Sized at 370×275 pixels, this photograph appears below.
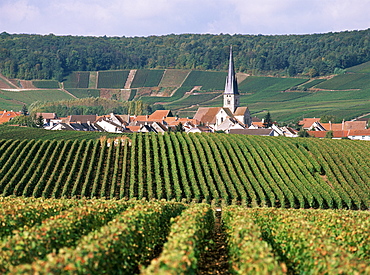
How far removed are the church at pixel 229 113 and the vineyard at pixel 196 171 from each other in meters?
74.6

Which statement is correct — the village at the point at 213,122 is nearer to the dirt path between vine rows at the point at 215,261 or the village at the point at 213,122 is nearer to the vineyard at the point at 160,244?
the dirt path between vine rows at the point at 215,261

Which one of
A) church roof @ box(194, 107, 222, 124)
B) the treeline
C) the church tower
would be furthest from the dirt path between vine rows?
the treeline

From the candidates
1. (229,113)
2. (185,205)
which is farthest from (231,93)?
(185,205)

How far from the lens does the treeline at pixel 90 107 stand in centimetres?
15450

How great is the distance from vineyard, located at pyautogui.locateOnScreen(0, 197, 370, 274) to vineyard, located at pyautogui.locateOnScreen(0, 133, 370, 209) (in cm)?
1500

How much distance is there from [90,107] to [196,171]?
13581 centimetres

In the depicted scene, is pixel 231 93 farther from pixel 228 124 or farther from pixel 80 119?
pixel 80 119

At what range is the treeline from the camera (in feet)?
507

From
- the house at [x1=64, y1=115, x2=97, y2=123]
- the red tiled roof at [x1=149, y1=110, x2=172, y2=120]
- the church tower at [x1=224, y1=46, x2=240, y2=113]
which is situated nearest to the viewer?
the house at [x1=64, y1=115, x2=97, y2=123]

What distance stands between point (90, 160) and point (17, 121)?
62.6 meters

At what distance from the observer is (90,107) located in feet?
555

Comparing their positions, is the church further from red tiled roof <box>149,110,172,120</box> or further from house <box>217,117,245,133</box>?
red tiled roof <box>149,110,172,120</box>

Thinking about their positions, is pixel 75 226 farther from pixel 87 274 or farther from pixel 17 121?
pixel 17 121

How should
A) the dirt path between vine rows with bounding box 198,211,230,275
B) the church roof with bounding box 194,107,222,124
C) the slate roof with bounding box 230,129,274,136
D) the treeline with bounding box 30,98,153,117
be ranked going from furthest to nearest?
1. the treeline with bounding box 30,98,153,117
2. the church roof with bounding box 194,107,222,124
3. the slate roof with bounding box 230,129,274,136
4. the dirt path between vine rows with bounding box 198,211,230,275
